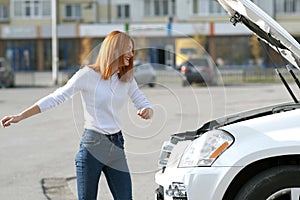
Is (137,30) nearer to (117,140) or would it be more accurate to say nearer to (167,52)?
(167,52)

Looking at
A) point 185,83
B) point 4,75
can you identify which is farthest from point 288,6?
point 185,83

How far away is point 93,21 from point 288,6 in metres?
18.3

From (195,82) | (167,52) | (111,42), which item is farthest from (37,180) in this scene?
(111,42)

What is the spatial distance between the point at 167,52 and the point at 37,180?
141 inches

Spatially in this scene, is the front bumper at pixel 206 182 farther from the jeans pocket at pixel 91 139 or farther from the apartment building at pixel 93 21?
the apartment building at pixel 93 21

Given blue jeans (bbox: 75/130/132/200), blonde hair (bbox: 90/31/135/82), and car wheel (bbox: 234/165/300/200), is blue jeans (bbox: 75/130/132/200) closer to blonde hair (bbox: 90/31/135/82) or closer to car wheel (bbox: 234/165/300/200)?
blonde hair (bbox: 90/31/135/82)

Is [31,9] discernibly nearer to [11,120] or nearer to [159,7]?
[159,7]

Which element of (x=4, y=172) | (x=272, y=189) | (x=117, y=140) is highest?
(x=117, y=140)

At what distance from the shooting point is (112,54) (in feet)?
15.7

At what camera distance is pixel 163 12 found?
59.7 metres

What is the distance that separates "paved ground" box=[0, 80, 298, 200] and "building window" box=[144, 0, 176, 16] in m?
44.4

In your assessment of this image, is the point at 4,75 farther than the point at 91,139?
Yes

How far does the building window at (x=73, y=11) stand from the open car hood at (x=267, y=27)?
183 feet

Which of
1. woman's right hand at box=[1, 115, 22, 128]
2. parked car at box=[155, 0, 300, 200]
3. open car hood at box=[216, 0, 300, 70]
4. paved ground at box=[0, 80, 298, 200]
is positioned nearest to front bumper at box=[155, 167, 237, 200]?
parked car at box=[155, 0, 300, 200]
